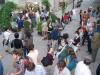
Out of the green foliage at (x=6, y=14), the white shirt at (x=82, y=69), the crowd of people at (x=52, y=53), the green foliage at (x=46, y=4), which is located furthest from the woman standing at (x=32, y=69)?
the green foliage at (x=46, y=4)

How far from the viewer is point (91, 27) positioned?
22.9 metres

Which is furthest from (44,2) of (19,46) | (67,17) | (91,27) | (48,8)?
(19,46)

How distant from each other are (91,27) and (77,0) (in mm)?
27569

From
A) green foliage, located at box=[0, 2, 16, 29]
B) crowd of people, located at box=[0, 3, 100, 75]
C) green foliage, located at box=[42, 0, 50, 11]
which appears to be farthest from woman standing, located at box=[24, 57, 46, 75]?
green foliage, located at box=[42, 0, 50, 11]

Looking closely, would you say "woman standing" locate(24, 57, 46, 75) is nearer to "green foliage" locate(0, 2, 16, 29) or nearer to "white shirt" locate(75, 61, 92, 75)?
"white shirt" locate(75, 61, 92, 75)

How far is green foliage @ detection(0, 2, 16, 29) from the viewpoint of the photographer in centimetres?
3113

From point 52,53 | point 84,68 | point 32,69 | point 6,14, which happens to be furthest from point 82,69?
point 6,14

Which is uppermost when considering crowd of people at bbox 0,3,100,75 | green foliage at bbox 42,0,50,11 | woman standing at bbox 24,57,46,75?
woman standing at bbox 24,57,46,75

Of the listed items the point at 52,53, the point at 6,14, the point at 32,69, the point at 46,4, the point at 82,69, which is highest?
the point at 32,69

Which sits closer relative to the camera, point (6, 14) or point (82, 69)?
point (82, 69)

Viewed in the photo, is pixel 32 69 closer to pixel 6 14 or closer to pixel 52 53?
pixel 52 53

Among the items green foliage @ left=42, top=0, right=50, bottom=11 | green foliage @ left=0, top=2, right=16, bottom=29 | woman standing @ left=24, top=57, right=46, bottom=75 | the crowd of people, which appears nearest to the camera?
woman standing @ left=24, top=57, right=46, bottom=75

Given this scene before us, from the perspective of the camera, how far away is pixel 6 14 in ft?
106

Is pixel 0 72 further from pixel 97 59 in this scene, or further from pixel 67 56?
pixel 97 59
